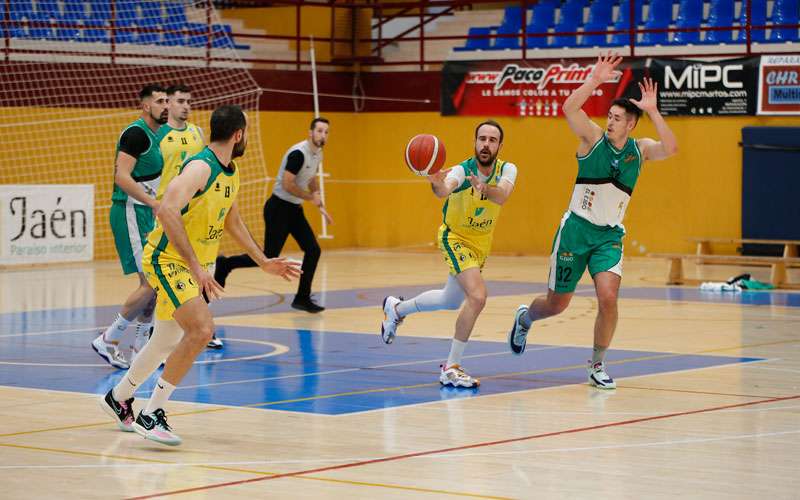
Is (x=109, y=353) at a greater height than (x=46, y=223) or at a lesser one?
lesser

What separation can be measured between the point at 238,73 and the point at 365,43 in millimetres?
4056

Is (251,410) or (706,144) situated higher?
(706,144)

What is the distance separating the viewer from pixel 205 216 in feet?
26.1

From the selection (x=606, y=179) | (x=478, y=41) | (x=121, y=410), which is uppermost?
(x=478, y=41)

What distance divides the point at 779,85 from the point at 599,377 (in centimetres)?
1450

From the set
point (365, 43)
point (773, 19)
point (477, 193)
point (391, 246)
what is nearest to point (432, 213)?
point (391, 246)

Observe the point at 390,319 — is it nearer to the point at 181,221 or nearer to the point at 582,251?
the point at 582,251

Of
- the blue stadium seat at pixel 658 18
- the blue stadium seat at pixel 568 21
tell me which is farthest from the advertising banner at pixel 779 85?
the blue stadium seat at pixel 568 21

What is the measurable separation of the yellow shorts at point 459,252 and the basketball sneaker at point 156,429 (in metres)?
3.30

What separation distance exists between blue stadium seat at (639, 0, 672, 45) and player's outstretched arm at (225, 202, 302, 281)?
18379 millimetres

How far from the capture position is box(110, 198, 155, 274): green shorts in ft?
36.4

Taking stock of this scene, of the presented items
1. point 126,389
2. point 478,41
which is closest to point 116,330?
point 126,389

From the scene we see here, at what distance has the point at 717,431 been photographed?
8133mm

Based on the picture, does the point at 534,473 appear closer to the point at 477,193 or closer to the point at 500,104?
the point at 477,193
